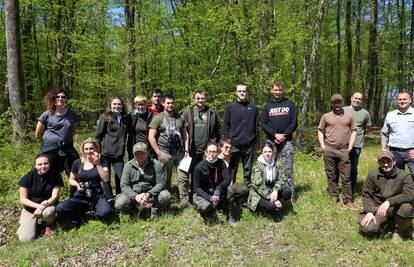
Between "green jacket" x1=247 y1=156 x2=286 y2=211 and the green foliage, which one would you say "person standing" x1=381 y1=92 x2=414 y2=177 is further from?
the green foliage

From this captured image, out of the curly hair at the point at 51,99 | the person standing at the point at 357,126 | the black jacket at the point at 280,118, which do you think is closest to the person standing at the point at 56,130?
the curly hair at the point at 51,99

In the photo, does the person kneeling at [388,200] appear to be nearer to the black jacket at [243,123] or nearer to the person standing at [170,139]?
the black jacket at [243,123]

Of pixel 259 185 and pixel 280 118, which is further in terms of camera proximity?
pixel 280 118

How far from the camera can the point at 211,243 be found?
5.68 m

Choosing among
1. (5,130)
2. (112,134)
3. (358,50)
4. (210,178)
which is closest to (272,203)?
(210,178)

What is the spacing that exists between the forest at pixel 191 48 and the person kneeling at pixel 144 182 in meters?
→ 3.99

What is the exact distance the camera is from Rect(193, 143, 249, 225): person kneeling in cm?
615

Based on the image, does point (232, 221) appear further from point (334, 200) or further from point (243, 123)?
point (334, 200)

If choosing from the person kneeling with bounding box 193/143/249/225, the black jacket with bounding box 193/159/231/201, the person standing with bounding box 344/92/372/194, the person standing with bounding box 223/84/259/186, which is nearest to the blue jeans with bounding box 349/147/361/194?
the person standing with bounding box 344/92/372/194

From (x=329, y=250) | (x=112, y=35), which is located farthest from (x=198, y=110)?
(x=112, y=35)

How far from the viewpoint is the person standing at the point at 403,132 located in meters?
6.30

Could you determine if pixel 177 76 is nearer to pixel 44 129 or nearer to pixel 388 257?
pixel 44 129

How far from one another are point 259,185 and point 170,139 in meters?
1.97

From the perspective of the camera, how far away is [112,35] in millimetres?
16203
